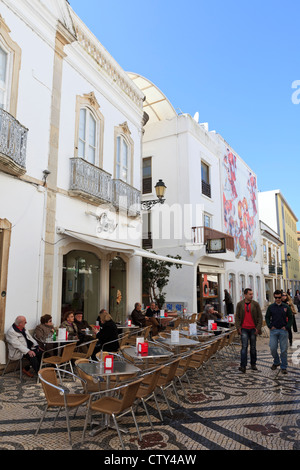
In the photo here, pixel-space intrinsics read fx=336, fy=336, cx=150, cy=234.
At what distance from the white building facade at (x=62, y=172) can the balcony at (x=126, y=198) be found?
3 centimetres

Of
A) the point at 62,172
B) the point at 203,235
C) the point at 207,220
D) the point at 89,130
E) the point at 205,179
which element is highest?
the point at 205,179

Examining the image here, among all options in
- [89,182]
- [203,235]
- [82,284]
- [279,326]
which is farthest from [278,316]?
[203,235]

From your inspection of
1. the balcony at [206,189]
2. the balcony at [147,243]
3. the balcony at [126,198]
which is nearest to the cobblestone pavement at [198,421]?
the balcony at [126,198]

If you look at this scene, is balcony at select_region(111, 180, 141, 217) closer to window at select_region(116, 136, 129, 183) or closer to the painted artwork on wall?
window at select_region(116, 136, 129, 183)

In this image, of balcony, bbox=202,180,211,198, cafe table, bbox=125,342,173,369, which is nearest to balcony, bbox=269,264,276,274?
balcony, bbox=202,180,211,198

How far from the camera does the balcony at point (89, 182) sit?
8.23 m

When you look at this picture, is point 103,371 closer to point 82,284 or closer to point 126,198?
point 82,284

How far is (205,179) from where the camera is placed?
59.3 feet

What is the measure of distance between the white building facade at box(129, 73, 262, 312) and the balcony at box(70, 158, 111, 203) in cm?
683

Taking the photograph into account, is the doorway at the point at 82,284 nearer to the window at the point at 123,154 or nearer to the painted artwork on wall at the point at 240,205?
the window at the point at 123,154

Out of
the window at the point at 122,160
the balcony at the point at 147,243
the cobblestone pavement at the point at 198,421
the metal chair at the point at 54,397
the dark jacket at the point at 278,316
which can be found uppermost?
the window at the point at 122,160

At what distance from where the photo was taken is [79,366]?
3.87 meters

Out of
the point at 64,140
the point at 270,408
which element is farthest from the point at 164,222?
the point at 270,408

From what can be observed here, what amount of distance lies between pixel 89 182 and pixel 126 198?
179 cm
